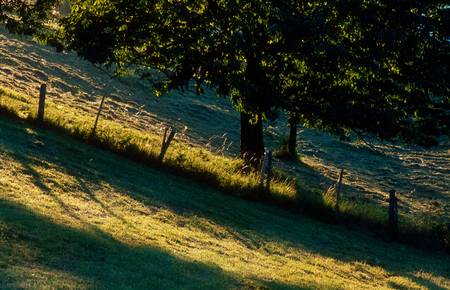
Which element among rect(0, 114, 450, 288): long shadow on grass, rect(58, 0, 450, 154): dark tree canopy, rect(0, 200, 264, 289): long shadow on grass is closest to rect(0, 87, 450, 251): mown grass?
rect(0, 114, 450, 288): long shadow on grass

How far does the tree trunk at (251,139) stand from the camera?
2789 centimetres

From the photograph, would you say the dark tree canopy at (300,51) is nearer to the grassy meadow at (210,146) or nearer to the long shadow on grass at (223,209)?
the grassy meadow at (210,146)

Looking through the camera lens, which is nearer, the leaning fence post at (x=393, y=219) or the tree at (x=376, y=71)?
the tree at (x=376, y=71)

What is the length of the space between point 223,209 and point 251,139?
280 inches

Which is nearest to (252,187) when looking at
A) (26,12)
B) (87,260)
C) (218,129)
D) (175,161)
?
(175,161)

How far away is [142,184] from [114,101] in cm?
2555

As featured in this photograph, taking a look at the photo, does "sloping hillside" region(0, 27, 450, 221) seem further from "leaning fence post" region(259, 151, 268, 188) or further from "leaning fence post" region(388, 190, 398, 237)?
"leaning fence post" region(259, 151, 268, 188)

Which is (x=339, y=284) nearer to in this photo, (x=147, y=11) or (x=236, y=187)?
(x=236, y=187)

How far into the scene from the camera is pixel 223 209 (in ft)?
71.1

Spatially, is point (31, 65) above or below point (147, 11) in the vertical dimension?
below

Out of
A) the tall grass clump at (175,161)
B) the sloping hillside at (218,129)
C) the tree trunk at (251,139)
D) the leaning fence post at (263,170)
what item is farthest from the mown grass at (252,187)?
the sloping hillside at (218,129)

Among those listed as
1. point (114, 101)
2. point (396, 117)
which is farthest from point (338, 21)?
point (114, 101)

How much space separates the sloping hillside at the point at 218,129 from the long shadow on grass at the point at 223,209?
11.7 m

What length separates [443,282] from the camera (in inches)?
746
